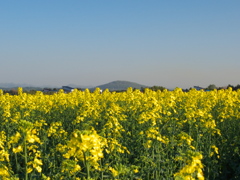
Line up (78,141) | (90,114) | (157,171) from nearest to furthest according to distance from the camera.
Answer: (78,141) < (157,171) < (90,114)

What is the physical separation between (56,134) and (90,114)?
2.54m

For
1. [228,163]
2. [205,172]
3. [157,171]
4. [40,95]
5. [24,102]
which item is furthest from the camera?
[40,95]

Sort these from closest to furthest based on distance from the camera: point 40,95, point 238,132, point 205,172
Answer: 1. point 205,172
2. point 238,132
3. point 40,95

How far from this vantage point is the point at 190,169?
290 centimetres

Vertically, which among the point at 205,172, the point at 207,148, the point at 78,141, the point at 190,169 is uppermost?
the point at 78,141

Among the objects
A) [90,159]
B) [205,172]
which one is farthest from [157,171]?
[90,159]

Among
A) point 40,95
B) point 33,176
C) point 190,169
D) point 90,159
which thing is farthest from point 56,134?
point 40,95

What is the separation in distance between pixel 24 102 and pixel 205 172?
24.8 feet

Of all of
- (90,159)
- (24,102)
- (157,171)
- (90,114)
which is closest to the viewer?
(90,159)

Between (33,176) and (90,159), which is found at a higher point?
(90,159)

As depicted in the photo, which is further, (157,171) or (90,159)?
(157,171)

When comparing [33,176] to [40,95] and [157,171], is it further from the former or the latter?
[40,95]

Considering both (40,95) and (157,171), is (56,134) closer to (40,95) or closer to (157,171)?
(157,171)

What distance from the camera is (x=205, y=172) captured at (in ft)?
21.5
